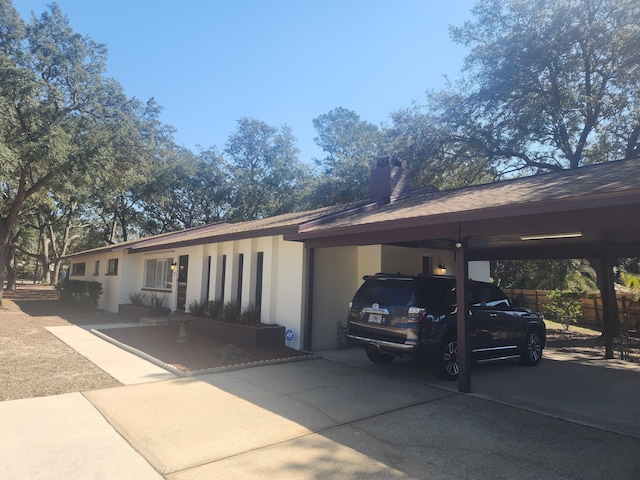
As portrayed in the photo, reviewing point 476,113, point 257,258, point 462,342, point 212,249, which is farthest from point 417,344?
point 476,113

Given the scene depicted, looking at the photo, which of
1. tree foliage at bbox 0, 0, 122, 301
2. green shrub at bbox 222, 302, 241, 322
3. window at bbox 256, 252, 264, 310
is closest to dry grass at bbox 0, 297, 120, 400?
green shrub at bbox 222, 302, 241, 322

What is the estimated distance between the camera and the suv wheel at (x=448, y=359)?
7.06 meters

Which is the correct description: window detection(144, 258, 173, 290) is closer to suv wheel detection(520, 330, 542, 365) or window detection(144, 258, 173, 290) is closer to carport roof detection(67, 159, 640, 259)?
carport roof detection(67, 159, 640, 259)

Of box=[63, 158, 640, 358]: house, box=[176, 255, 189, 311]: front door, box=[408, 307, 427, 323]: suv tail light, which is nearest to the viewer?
box=[63, 158, 640, 358]: house

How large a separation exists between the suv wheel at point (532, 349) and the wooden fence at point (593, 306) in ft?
11.8

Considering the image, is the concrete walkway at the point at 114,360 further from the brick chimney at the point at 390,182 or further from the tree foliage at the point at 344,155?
the tree foliage at the point at 344,155

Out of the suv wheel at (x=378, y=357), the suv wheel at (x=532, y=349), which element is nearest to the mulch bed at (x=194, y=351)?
the suv wheel at (x=378, y=357)

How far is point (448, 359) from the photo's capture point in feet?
23.7

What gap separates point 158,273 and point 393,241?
13418 millimetres

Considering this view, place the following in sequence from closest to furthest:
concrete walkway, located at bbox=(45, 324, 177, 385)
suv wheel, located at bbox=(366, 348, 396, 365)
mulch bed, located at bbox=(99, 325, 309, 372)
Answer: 1. concrete walkway, located at bbox=(45, 324, 177, 385)
2. mulch bed, located at bbox=(99, 325, 309, 372)
3. suv wheel, located at bbox=(366, 348, 396, 365)

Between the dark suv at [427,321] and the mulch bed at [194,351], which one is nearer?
the dark suv at [427,321]

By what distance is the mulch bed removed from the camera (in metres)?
8.24

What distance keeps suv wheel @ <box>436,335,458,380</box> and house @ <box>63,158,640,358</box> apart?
91cm

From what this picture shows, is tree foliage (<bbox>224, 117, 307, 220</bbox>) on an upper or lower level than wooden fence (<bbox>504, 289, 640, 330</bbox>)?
upper
